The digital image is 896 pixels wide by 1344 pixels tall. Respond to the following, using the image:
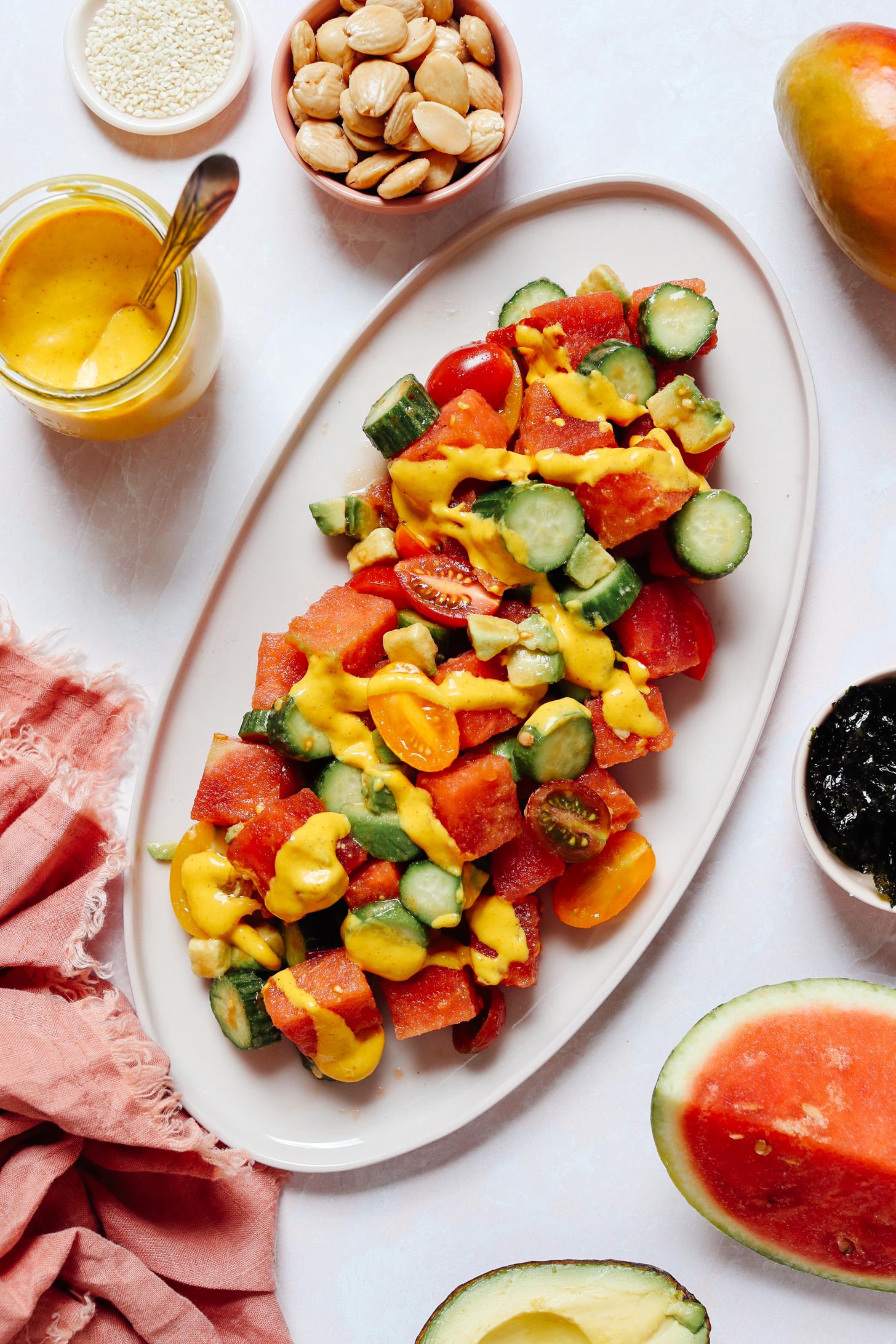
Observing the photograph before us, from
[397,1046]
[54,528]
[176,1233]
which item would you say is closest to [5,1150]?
[176,1233]

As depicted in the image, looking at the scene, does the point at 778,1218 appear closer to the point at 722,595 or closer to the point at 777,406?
the point at 722,595

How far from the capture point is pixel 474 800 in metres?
2.43

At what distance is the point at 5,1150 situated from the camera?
8.80 feet

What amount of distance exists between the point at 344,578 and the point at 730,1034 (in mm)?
1494

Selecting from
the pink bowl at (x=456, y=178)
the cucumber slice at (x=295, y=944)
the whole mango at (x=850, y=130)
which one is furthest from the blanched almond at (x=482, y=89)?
the cucumber slice at (x=295, y=944)

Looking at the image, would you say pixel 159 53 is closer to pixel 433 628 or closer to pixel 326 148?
pixel 326 148

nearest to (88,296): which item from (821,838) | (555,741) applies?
(555,741)

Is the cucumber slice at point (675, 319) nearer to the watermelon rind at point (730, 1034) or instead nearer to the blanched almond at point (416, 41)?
the blanched almond at point (416, 41)

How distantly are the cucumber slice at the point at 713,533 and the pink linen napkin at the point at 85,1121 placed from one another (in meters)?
1.51

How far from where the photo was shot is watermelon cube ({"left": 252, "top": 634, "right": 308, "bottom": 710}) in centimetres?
264

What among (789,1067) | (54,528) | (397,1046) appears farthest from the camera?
(54,528)

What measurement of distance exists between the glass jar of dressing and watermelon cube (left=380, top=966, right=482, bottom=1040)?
153 centimetres

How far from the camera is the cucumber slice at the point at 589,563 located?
8.02ft

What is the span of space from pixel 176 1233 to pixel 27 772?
1270 millimetres
